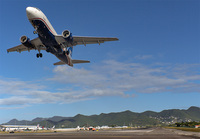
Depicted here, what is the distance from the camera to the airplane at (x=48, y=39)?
39312 millimetres

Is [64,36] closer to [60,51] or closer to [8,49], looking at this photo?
[60,51]

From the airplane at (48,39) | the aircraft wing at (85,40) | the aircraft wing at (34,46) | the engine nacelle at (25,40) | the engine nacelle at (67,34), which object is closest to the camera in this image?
the airplane at (48,39)

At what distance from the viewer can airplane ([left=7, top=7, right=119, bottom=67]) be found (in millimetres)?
39312

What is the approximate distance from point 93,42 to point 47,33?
12533 millimetres

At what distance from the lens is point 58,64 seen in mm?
63219

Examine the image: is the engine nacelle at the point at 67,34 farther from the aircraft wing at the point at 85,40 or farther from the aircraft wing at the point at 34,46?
the aircraft wing at the point at 34,46

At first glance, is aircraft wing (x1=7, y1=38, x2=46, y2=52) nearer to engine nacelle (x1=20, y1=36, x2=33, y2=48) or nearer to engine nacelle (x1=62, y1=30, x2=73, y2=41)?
engine nacelle (x1=20, y1=36, x2=33, y2=48)

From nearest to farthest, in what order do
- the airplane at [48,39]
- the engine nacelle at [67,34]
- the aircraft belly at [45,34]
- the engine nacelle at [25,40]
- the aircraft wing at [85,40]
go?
the airplane at [48,39], the aircraft belly at [45,34], the engine nacelle at [67,34], the aircraft wing at [85,40], the engine nacelle at [25,40]

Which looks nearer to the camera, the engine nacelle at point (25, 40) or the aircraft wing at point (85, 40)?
the aircraft wing at point (85, 40)

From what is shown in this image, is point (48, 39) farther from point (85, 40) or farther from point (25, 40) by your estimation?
point (85, 40)

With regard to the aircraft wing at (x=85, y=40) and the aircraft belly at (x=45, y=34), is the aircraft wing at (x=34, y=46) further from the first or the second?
the aircraft wing at (x=85, y=40)

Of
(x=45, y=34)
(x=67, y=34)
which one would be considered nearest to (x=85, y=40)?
(x=67, y=34)

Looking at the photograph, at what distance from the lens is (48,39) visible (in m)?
43.5

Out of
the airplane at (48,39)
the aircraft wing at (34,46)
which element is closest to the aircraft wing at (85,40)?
the airplane at (48,39)
